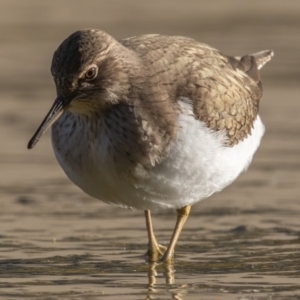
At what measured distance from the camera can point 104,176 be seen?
29.4 feet

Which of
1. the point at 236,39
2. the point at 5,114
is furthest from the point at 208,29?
the point at 5,114

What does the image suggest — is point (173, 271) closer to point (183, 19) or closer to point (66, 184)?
point (66, 184)

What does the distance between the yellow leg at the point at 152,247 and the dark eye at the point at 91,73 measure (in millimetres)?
1767

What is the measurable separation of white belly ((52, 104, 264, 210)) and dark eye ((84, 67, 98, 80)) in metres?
0.49

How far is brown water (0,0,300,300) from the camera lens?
8555 millimetres

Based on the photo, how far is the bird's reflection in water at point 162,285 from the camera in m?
8.29

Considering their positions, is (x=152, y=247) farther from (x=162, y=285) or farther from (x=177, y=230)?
(x=162, y=285)

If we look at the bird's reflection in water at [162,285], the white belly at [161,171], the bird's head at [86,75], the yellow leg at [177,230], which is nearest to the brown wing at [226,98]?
the white belly at [161,171]

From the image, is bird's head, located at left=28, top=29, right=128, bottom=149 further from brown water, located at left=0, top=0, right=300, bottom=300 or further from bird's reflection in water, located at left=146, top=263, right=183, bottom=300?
bird's reflection in water, located at left=146, top=263, right=183, bottom=300

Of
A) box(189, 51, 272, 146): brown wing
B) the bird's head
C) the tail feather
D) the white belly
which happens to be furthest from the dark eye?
the tail feather

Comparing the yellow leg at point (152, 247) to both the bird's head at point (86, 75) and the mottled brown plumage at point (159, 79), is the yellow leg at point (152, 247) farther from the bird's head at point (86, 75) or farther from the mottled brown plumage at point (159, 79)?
the bird's head at point (86, 75)

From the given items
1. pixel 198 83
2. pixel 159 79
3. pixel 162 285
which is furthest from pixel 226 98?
pixel 162 285

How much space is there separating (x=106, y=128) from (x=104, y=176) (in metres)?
0.42

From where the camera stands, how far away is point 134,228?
34.8ft
